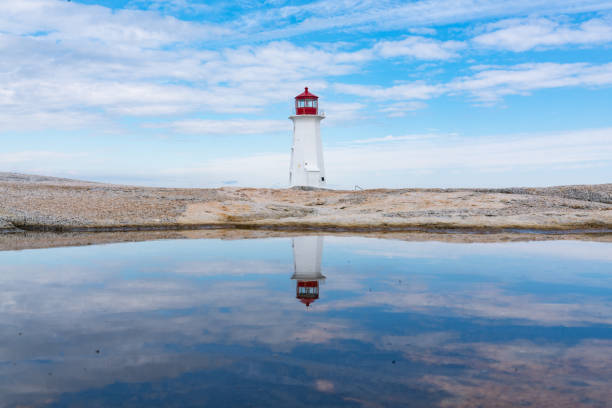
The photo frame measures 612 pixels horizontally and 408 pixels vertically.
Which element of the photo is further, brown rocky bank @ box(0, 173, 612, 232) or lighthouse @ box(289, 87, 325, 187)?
lighthouse @ box(289, 87, 325, 187)

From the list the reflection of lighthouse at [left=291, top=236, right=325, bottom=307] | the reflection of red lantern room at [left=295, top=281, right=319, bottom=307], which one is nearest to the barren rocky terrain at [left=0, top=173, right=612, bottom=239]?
the reflection of lighthouse at [left=291, top=236, right=325, bottom=307]

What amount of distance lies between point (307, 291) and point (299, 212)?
23412 mm

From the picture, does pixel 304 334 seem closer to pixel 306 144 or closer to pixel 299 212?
pixel 299 212

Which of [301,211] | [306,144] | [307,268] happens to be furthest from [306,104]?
[307,268]

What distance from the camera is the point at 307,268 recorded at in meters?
16.2

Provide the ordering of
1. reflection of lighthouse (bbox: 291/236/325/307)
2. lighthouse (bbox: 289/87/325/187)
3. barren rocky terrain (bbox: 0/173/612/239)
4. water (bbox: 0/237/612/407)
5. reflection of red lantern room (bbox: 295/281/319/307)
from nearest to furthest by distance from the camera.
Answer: water (bbox: 0/237/612/407) → reflection of red lantern room (bbox: 295/281/319/307) → reflection of lighthouse (bbox: 291/236/325/307) → barren rocky terrain (bbox: 0/173/612/239) → lighthouse (bbox: 289/87/325/187)

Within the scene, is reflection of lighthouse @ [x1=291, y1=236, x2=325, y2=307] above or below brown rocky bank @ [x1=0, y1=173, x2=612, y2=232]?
below

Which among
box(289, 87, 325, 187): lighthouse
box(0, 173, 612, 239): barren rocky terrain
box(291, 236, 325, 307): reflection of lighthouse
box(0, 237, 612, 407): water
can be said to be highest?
box(289, 87, 325, 187): lighthouse

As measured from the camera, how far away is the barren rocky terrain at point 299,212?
29891mm

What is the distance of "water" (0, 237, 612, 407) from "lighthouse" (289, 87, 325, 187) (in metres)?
35.7

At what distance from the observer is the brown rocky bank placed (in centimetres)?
2995

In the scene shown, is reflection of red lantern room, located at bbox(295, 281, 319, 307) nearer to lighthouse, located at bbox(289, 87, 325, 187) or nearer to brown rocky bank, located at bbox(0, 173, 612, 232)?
brown rocky bank, located at bbox(0, 173, 612, 232)

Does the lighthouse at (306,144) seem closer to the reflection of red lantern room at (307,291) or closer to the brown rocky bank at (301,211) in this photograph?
the brown rocky bank at (301,211)

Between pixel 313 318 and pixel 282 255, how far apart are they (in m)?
9.10
